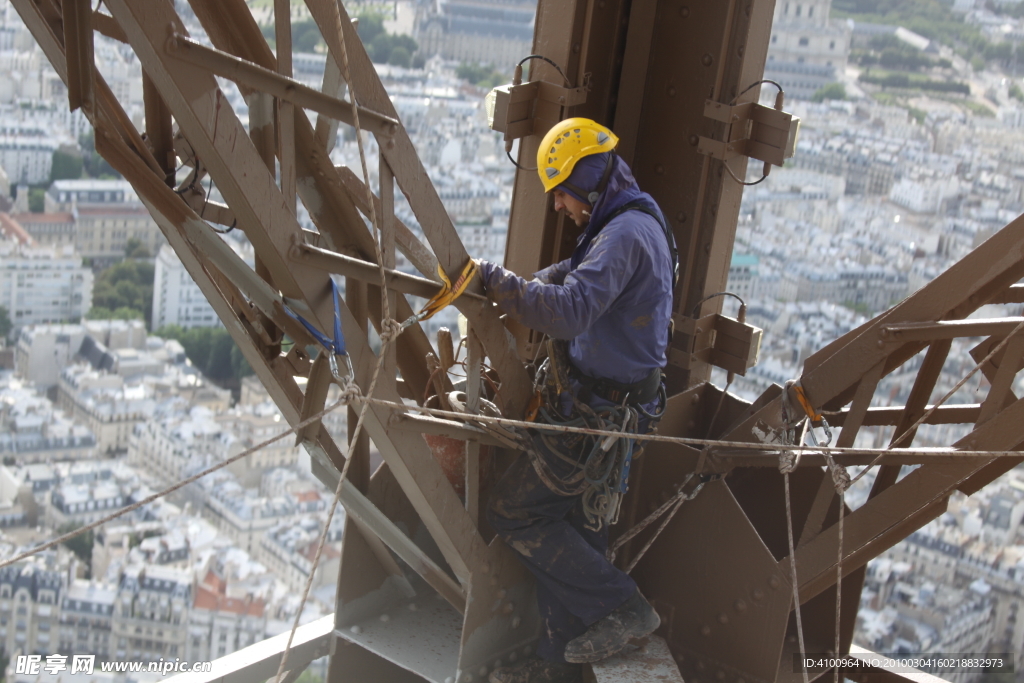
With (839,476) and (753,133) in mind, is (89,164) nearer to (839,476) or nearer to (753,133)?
(753,133)

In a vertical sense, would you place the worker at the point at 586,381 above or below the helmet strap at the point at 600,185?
below

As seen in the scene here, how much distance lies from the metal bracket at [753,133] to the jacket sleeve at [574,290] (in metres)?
1.20

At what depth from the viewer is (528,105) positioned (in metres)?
5.06

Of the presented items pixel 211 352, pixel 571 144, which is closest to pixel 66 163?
pixel 211 352

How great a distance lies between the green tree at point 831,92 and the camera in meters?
76.9

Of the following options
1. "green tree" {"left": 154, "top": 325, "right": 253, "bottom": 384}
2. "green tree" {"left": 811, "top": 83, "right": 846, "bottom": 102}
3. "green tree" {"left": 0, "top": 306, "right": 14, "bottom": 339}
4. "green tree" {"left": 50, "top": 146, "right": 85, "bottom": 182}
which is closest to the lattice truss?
"green tree" {"left": 154, "top": 325, "right": 253, "bottom": 384}

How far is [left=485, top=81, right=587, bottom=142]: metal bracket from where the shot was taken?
4.97 m

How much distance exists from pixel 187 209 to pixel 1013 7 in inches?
2713

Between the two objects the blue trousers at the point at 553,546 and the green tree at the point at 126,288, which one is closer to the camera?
the blue trousers at the point at 553,546

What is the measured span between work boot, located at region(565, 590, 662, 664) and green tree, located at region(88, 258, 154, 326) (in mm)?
68276

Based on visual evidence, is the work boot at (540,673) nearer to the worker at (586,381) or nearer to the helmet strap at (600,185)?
the worker at (586,381)

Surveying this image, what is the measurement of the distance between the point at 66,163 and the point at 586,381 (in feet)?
233

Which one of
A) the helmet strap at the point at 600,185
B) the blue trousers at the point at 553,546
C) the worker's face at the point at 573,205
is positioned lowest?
the blue trousers at the point at 553,546

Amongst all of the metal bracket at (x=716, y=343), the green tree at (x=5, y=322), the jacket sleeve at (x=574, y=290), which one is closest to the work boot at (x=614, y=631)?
the metal bracket at (x=716, y=343)
